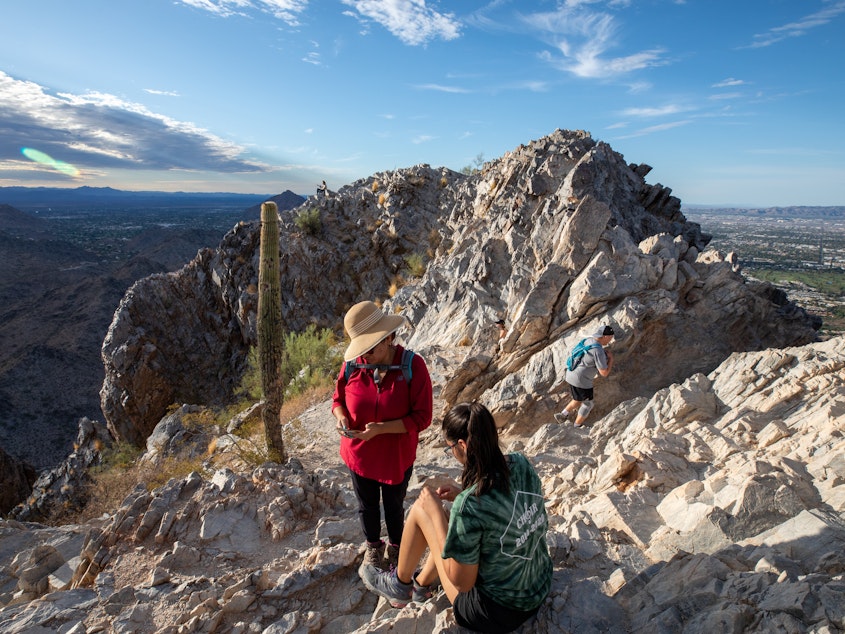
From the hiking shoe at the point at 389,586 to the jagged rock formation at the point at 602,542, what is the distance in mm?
142

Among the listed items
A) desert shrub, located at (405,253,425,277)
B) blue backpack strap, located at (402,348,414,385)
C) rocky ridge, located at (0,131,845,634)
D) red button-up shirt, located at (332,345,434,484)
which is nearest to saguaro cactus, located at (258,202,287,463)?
rocky ridge, located at (0,131,845,634)

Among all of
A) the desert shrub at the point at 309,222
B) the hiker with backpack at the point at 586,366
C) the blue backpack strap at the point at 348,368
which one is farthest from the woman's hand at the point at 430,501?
the desert shrub at the point at 309,222

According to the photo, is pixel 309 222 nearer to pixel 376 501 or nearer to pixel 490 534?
pixel 376 501

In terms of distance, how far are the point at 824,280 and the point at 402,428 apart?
63.1m

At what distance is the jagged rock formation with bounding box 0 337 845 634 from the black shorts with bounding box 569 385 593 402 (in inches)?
37.2

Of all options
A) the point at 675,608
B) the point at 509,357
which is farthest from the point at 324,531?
the point at 509,357

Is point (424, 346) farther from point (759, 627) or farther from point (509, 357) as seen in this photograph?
point (759, 627)

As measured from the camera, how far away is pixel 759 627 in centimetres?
206

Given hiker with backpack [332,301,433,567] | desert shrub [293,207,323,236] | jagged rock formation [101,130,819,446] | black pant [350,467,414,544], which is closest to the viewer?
hiker with backpack [332,301,433,567]

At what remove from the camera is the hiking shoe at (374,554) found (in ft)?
11.9

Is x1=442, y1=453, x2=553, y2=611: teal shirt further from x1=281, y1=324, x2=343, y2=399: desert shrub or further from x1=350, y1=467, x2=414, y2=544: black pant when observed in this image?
x1=281, y1=324, x2=343, y2=399: desert shrub

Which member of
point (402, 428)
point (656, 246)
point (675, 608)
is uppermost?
point (656, 246)

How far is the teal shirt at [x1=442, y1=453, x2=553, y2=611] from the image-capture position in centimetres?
228

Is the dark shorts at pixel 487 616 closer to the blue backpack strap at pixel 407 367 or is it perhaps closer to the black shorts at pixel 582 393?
the blue backpack strap at pixel 407 367
